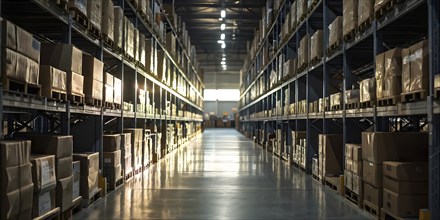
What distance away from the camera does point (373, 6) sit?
5.67 m

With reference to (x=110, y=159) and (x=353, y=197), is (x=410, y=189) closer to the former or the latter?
(x=353, y=197)

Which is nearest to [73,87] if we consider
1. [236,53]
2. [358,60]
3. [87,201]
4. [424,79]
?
[87,201]

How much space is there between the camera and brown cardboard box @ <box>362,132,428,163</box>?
16.6ft

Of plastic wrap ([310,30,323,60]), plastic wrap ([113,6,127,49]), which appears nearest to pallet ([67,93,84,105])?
plastic wrap ([113,6,127,49])

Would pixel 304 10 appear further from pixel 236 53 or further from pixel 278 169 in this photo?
→ pixel 236 53

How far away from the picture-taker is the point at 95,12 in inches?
246

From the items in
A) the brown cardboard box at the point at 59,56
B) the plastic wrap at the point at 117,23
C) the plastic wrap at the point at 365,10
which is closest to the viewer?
the brown cardboard box at the point at 59,56

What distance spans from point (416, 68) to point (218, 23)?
2282cm

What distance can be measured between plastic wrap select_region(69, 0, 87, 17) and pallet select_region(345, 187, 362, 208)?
4.72 m

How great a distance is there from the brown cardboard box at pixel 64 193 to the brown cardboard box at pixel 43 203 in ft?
0.40

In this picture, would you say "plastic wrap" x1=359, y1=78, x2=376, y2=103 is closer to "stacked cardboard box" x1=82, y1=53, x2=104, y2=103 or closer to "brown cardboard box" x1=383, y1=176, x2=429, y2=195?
"brown cardboard box" x1=383, y1=176, x2=429, y2=195

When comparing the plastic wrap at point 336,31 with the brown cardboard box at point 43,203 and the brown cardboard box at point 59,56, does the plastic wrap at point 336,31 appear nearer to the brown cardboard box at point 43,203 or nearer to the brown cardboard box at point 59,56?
the brown cardboard box at point 59,56

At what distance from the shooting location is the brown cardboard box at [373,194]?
508 centimetres

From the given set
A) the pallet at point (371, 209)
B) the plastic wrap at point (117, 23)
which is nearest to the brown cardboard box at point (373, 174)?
the pallet at point (371, 209)
